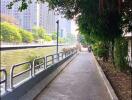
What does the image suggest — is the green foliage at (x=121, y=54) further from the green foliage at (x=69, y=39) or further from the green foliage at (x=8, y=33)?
the green foliage at (x=69, y=39)

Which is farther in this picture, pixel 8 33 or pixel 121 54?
pixel 8 33

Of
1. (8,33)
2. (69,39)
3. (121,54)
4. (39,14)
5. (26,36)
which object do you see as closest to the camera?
(121,54)

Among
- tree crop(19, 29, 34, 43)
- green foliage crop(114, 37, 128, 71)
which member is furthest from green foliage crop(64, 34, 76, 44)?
green foliage crop(114, 37, 128, 71)

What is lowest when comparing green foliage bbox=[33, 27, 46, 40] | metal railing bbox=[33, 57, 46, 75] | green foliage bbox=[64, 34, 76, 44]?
metal railing bbox=[33, 57, 46, 75]

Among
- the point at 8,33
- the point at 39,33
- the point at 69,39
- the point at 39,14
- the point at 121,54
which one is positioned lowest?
the point at 121,54

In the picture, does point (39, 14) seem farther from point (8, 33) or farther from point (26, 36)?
point (26, 36)

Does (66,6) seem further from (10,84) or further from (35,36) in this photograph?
(35,36)

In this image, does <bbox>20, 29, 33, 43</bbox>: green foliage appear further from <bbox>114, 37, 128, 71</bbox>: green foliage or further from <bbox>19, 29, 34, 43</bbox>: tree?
<bbox>114, 37, 128, 71</bbox>: green foliage

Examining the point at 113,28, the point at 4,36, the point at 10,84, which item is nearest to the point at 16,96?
the point at 10,84

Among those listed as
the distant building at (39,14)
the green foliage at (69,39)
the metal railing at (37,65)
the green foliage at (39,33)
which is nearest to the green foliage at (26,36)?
the distant building at (39,14)

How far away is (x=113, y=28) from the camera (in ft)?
53.8

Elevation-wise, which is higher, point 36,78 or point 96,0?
point 96,0

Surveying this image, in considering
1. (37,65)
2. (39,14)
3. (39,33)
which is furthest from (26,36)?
(37,65)

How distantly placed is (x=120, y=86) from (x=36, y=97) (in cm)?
470
